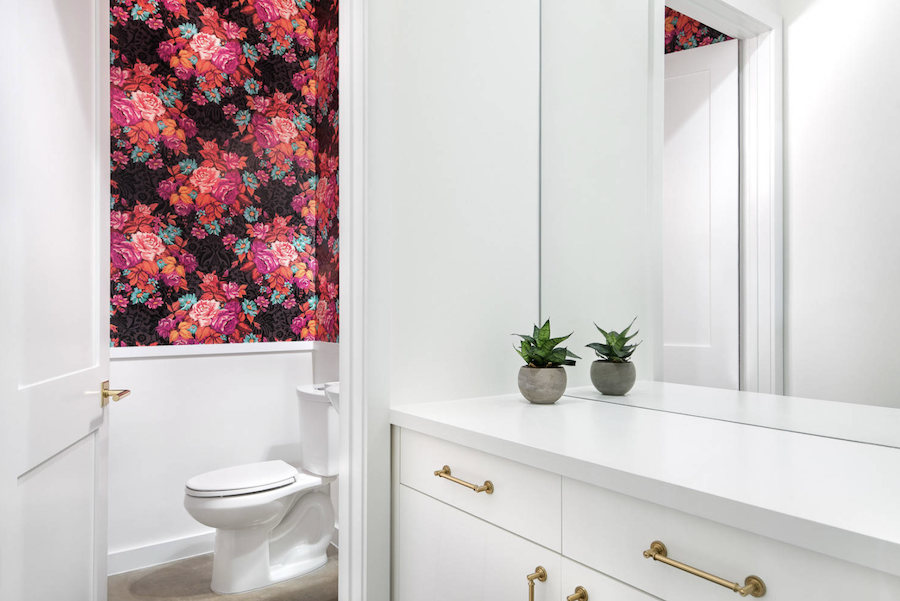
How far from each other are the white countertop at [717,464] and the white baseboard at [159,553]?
1.74 metres

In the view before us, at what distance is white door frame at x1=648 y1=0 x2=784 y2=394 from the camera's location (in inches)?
43.8

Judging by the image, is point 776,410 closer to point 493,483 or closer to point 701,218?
point 701,218

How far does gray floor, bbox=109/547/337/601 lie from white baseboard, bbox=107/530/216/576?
0.09 feet

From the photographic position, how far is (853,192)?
3.22ft

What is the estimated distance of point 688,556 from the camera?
0.73 meters

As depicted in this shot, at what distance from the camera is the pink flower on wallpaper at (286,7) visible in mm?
2753

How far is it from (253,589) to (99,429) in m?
1.06

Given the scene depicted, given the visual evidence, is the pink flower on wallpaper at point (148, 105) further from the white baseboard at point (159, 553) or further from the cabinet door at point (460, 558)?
the cabinet door at point (460, 558)

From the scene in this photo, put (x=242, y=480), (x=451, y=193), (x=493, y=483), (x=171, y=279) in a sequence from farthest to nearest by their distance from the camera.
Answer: (x=171, y=279), (x=242, y=480), (x=451, y=193), (x=493, y=483)

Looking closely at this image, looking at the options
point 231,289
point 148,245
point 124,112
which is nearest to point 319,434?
point 231,289

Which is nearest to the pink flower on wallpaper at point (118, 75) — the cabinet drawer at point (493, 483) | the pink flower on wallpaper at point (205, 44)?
the pink flower on wallpaper at point (205, 44)

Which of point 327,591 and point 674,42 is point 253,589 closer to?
point 327,591

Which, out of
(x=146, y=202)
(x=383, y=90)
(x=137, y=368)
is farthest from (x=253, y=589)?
(x=383, y=90)

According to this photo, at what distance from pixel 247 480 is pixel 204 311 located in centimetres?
87
